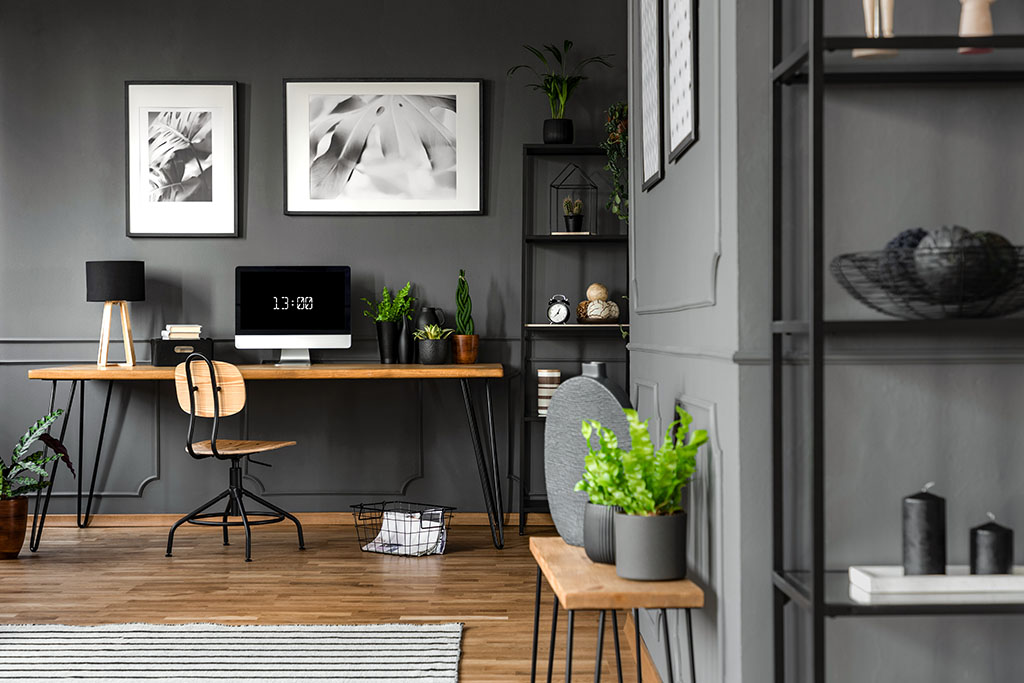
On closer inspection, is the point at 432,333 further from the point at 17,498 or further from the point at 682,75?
the point at 682,75

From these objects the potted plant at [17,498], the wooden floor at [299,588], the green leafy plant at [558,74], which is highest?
the green leafy plant at [558,74]

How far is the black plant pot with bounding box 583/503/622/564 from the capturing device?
76.2 inches

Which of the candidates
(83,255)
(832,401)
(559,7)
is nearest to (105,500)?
(83,255)

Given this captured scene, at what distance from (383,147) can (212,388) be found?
159 cm

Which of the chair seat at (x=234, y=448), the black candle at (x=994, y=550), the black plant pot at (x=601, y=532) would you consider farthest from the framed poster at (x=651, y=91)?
the chair seat at (x=234, y=448)

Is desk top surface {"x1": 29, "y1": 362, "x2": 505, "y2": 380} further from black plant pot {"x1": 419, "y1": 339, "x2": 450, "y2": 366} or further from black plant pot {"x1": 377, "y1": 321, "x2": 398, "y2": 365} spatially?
black plant pot {"x1": 377, "y1": 321, "x2": 398, "y2": 365}

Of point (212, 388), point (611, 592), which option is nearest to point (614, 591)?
point (611, 592)

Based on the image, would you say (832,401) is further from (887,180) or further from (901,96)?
(901,96)

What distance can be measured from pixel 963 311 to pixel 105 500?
4575mm

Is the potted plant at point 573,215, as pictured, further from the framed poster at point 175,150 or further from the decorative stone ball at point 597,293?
the framed poster at point 175,150

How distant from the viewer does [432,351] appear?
4.70 meters

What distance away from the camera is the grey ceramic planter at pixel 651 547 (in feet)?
5.99

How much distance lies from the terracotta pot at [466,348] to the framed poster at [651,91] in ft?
6.81

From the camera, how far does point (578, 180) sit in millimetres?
4996
